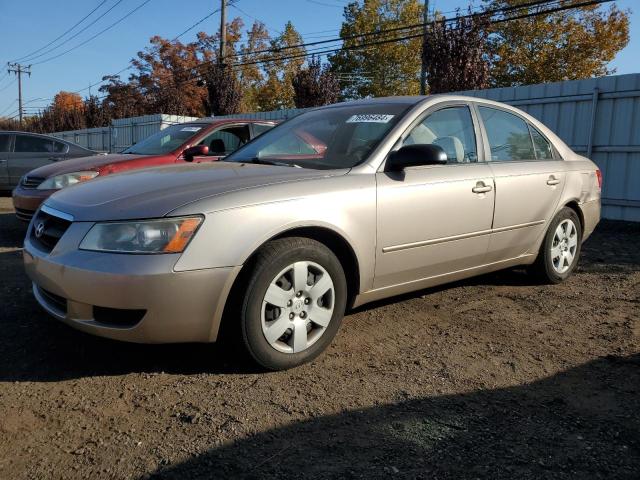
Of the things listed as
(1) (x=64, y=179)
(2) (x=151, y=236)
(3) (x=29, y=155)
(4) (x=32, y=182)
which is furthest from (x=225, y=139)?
(3) (x=29, y=155)

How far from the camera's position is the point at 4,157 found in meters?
11.4

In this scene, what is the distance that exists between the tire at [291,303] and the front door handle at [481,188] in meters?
1.37

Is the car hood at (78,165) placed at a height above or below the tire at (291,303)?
above

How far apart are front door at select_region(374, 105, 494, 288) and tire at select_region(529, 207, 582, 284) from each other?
100 centimetres

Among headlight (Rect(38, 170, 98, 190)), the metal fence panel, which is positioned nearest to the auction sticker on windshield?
headlight (Rect(38, 170, 98, 190))

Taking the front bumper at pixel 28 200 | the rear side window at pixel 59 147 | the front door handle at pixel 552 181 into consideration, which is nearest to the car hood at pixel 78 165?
the front bumper at pixel 28 200

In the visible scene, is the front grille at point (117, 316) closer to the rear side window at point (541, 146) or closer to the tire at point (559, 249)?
the tire at point (559, 249)

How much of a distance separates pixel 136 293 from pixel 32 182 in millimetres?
5023

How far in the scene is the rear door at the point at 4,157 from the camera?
1141 cm

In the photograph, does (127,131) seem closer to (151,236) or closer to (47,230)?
(47,230)

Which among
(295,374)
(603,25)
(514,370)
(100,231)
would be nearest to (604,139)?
(514,370)

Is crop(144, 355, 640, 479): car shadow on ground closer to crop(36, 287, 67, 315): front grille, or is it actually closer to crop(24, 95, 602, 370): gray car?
crop(24, 95, 602, 370): gray car

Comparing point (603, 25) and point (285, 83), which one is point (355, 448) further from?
point (285, 83)

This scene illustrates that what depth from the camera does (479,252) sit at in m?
4.27
